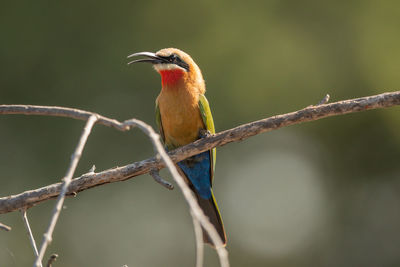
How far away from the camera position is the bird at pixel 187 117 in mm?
4266

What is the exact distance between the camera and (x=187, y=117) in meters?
4.25

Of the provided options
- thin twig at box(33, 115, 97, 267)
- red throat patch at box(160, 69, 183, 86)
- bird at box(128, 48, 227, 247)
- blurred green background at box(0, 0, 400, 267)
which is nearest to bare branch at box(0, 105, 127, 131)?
thin twig at box(33, 115, 97, 267)

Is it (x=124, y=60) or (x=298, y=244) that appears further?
(x=298, y=244)

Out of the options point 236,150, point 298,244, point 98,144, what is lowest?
point 298,244

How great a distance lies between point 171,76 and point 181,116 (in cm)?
32

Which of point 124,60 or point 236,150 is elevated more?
point 124,60

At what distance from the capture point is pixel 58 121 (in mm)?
8680

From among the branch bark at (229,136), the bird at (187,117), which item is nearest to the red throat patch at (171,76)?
the bird at (187,117)

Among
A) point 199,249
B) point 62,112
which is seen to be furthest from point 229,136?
point 199,249

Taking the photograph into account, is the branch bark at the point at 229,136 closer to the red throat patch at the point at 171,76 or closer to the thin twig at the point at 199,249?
the red throat patch at the point at 171,76

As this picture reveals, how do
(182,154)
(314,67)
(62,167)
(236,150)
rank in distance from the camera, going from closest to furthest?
(182,154) < (62,167) < (314,67) < (236,150)

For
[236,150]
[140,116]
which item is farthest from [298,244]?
[140,116]

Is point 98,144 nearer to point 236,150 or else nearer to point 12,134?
point 12,134

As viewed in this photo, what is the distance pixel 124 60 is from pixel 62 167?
1775 millimetres
